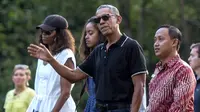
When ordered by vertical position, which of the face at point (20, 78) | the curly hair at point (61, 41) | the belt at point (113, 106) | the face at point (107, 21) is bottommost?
the belt at point (113, 106)

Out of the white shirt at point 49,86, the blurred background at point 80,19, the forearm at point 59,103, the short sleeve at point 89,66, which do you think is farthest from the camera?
the blurred background at point 80,19

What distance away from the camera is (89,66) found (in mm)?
7762

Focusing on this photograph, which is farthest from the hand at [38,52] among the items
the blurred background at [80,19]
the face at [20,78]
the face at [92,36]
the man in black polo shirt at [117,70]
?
the blurred background at [80,19]

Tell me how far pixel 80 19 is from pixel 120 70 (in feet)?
50.0

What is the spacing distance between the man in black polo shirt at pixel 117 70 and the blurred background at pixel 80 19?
1390 centimetres

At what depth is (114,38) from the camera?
295 inches

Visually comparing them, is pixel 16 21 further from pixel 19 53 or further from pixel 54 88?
pixel 54 88

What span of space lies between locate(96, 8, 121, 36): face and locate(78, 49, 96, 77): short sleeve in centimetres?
32

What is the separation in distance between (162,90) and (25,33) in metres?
15.8

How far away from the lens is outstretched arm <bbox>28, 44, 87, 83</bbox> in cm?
736

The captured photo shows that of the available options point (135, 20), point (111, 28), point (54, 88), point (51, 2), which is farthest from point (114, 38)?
point (135, 20)

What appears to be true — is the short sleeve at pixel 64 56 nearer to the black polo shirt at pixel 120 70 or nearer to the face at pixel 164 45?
the black polo shirt at pixel 120 70

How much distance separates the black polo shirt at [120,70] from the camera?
7.33 meters

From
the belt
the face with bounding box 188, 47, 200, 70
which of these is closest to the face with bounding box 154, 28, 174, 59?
the face with bounding box 188, 47, 200, 70
